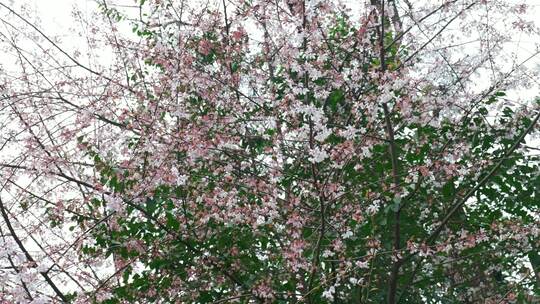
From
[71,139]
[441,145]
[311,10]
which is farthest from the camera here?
[441,145]

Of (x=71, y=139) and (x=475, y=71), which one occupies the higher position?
(x=475, y=71)

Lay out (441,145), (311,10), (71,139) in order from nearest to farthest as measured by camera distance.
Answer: (311,10), (71,139), (441,145)

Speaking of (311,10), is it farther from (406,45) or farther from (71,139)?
(71,139)

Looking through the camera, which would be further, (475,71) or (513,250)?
(475,71)

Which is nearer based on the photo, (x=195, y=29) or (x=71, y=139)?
(x=71, y=139)

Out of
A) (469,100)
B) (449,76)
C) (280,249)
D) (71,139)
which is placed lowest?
(280,249)

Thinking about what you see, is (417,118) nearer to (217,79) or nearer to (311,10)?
(311,10)

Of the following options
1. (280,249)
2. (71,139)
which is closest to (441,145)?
(280,249)

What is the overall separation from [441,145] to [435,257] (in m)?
0.92

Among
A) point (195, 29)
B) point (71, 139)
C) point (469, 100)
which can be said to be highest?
point (195, 29)

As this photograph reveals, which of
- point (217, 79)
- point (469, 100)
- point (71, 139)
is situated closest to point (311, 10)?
point (217, 79)

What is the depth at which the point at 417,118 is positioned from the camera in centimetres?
552

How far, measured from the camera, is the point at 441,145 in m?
5.64

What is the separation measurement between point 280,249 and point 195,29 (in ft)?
6.78
